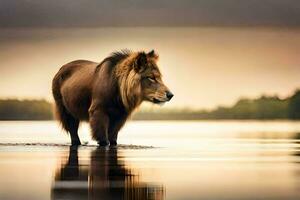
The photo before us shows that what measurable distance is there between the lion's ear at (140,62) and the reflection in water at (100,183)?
2239 mm

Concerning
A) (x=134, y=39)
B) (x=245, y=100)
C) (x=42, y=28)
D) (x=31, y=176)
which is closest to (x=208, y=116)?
(x=245, y=100)

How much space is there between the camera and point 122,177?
13.5 ft

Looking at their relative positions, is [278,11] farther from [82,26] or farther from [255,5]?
[82,26]

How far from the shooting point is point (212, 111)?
11117 millimetres

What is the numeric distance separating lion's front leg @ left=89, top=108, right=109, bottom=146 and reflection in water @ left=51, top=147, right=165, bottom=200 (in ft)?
6.70

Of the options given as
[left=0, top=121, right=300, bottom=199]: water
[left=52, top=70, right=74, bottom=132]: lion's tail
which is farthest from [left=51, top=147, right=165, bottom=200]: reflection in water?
[left=52, top=70, right=74, bottom=132]: lion's tail

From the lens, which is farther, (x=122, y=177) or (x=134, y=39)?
(x=134, y=39)

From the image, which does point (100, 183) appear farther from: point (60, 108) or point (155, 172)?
point (60, 108)

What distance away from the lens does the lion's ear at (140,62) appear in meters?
7.36

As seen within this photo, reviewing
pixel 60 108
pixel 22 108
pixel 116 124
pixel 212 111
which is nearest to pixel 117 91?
pixel 116 124

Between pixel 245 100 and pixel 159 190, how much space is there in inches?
294

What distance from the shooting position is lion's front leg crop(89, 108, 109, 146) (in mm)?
7273

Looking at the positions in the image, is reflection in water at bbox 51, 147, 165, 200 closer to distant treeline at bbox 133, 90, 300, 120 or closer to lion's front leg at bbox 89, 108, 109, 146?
lion's front leg at bbox 89, 108, 109, 146

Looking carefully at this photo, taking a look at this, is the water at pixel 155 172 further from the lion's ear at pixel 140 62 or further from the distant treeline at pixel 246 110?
the distant treeline at pixel 246 110
